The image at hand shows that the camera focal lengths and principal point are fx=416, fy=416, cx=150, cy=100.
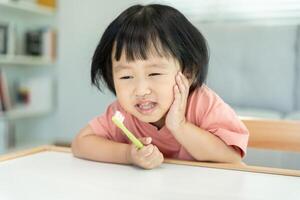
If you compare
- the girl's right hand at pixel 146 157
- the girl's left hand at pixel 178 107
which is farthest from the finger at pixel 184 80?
the girl's right hand at pixel 146 157

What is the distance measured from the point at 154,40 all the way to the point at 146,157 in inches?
7.4

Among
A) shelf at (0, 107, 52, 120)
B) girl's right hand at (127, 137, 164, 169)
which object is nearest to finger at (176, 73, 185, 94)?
girl's right hand at (127, 137, 164, 169)

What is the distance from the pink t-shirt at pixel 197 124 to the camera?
2.21 feet

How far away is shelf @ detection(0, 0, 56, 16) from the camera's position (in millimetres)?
2126

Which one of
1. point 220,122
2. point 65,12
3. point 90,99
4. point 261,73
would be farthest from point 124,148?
point 65,12

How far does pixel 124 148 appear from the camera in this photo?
641mm

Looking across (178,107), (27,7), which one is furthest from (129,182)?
(27,7)

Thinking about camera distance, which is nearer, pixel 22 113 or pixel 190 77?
pixel 190 77

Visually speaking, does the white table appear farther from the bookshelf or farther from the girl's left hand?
the bookshelf

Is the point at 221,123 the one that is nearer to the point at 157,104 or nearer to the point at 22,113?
the point at 157,104

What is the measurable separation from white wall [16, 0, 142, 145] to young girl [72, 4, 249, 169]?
1.66 metres

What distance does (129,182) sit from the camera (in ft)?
1.62

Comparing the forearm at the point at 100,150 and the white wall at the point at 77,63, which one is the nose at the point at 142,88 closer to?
the forearm at the point at 100,150

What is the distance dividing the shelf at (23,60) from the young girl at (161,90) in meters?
1.57
